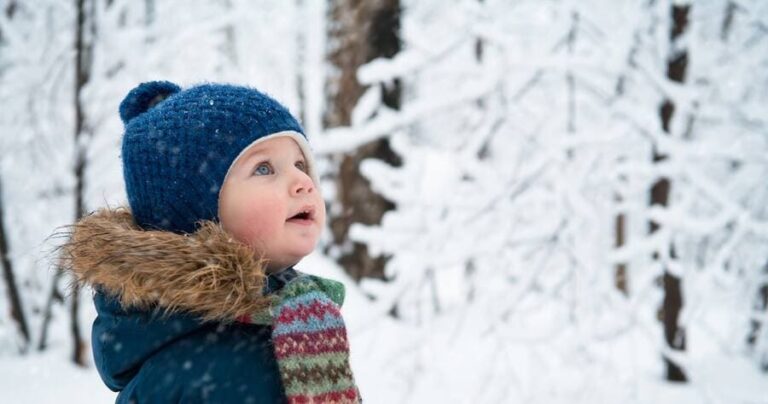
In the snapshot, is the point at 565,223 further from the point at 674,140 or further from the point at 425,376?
the point at 425,376

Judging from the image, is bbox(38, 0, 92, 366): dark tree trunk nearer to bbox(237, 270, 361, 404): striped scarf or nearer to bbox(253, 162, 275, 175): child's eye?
bbox(253, 162, 275, 175): child's eye

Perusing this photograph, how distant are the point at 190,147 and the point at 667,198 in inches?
205

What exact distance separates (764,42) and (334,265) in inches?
140

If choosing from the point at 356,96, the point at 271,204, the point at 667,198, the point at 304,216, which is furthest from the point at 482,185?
the point at 271,204

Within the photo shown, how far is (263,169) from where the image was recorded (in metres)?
1.41

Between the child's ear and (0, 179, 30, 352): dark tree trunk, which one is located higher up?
the child's ear

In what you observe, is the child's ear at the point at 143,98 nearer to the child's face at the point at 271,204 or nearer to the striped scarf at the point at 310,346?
the child's face at the point at 271,204

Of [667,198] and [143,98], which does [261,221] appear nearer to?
[143,98]

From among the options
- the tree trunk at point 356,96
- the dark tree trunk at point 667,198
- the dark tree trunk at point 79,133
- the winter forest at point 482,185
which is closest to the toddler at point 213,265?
the winter forest at point 482,185

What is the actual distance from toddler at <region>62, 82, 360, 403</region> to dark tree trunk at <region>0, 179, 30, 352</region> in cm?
457

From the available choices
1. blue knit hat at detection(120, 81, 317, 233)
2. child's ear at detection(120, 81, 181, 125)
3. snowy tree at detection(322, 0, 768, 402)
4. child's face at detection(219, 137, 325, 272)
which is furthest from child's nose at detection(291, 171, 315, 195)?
snowy tree at detection(322, 0, 768, 402)

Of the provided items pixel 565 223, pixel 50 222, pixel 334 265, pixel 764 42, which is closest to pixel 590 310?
pixel 565 223

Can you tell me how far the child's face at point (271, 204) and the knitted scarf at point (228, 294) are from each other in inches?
3.0

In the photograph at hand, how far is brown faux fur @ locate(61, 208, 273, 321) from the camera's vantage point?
4.01 feet
